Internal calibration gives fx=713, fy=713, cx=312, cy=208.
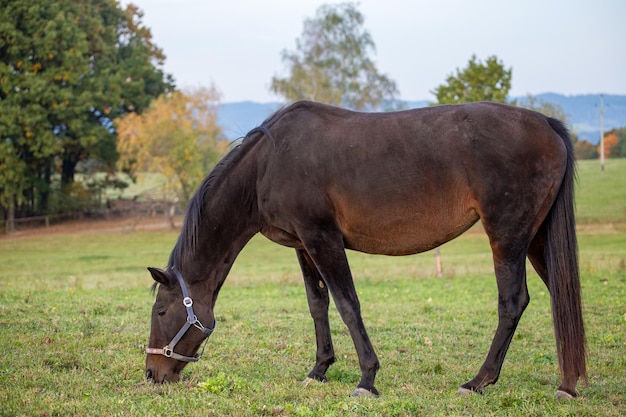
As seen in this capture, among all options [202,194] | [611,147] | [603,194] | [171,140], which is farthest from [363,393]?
[611,147]

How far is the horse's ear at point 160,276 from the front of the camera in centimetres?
672

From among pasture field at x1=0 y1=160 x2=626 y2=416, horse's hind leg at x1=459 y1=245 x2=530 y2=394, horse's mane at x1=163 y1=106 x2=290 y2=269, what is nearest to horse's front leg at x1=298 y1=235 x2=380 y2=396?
pasture field at x1=0 y1=160 x2=626 y2=416

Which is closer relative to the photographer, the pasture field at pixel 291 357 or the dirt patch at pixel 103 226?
the pasture field at pixel 291 357

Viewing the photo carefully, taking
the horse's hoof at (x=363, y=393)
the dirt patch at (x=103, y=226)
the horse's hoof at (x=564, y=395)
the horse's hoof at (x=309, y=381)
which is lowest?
the dirt patch at (x=103, y=226)

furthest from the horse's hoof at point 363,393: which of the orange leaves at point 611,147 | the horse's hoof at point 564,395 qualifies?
the orange leaves at point 611,147

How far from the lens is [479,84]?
106ft

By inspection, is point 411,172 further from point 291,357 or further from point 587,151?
point 587,151

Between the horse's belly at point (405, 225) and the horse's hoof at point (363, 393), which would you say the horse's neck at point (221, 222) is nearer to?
the horse's belly at point (405, 225)

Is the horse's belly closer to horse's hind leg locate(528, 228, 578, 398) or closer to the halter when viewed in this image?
horse's hind leg locate(528, 228, 578, 398)

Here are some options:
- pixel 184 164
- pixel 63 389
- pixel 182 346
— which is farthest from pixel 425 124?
pixel 184 164

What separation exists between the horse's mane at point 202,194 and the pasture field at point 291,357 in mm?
1254

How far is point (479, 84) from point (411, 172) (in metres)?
27.1

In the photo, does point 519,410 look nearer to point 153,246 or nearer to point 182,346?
point 182,346

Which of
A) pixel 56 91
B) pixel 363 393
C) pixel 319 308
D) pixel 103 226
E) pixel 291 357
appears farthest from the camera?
pixel 103 226
